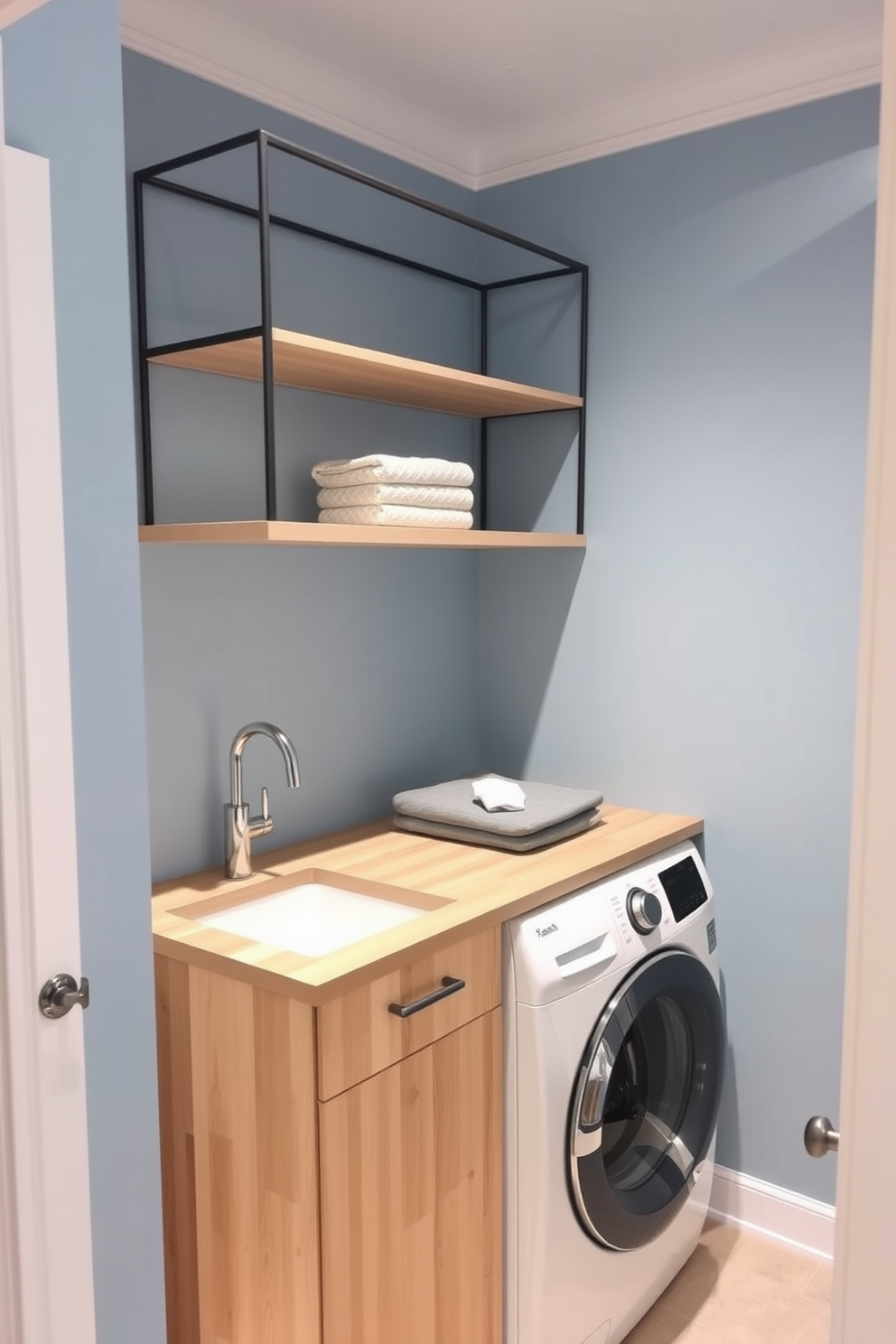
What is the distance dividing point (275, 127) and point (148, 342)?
0.57 m

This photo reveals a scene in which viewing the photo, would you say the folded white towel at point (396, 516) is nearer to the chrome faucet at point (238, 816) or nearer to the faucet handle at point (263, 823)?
the chrome faucet at point (238, 816)

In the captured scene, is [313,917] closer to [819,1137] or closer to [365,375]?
[365,375]

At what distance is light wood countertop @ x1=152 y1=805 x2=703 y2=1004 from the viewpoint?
65.1 inches

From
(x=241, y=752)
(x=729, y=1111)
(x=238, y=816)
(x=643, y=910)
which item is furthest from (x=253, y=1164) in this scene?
(x=729, y=1111)

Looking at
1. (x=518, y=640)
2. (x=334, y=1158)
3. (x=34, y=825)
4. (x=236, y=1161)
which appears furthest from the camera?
(x=518, y=640)

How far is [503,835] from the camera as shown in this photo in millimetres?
2236

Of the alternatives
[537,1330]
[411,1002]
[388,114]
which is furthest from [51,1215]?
[388,114]

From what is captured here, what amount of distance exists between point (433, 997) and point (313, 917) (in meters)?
0.51

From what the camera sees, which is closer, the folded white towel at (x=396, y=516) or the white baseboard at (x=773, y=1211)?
the folded white towel at (x=396, y=516)

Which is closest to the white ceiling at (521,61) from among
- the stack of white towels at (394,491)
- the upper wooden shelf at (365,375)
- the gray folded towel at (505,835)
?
the upper wooden shelf at (365,375)

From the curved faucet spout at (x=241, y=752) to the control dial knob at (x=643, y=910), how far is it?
0.68 m

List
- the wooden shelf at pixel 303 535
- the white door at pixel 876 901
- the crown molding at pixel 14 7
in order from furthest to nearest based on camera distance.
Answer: the wooden shelf at pixel 303 535 < the crown molding at pixel 14 7 < the white door at pixel 876 901

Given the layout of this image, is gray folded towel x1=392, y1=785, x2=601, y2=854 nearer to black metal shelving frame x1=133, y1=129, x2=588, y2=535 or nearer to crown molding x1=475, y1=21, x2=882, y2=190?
black metal shelving frame x1=133, y1=129, x2=588, y2=535

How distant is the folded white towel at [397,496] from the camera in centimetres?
204
